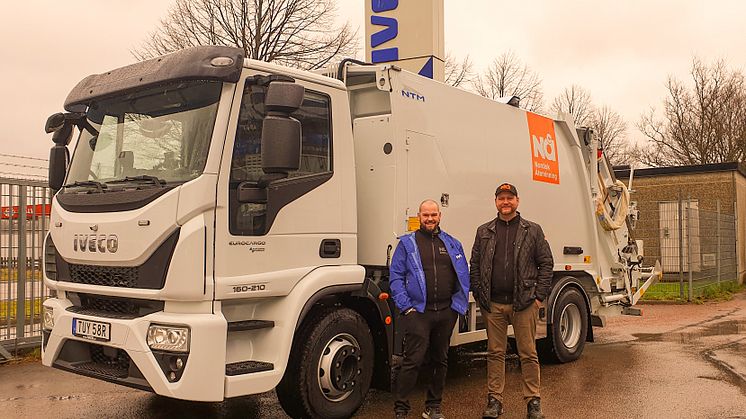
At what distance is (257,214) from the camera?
500cm

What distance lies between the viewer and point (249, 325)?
4.96 meters

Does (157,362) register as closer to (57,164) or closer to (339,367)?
(339,367)

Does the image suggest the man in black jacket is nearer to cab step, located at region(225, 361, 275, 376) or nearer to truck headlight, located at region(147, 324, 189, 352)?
cab step, located at region(225, 361, 275, 376)

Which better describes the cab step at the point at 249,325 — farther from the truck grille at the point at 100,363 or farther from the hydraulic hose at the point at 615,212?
the hydraulic hose at the point at 615,212

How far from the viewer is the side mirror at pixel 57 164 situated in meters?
5.92

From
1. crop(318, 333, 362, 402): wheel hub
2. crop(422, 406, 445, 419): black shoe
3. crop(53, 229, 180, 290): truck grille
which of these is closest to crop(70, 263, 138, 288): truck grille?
crop(53, 229, 180, 290): truck grille

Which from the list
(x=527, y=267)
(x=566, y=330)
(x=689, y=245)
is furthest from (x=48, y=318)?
(x=689, y=245)

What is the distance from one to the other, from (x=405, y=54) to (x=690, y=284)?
7.53 meters

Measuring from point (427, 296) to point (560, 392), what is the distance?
221 centimetres

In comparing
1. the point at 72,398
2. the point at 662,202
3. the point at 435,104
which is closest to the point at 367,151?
the point at 435,104

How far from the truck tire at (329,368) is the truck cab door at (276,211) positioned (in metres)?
0.44

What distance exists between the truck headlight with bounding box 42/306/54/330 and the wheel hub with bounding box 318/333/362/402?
7.01 ft

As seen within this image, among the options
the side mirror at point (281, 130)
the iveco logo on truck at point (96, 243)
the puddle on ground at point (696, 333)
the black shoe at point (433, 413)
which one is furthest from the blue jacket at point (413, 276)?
the puddle on ground at point (696, 333)

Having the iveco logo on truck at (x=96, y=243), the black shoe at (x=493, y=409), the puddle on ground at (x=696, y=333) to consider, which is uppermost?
the iveco logo on truck at (x=96, y=243)
